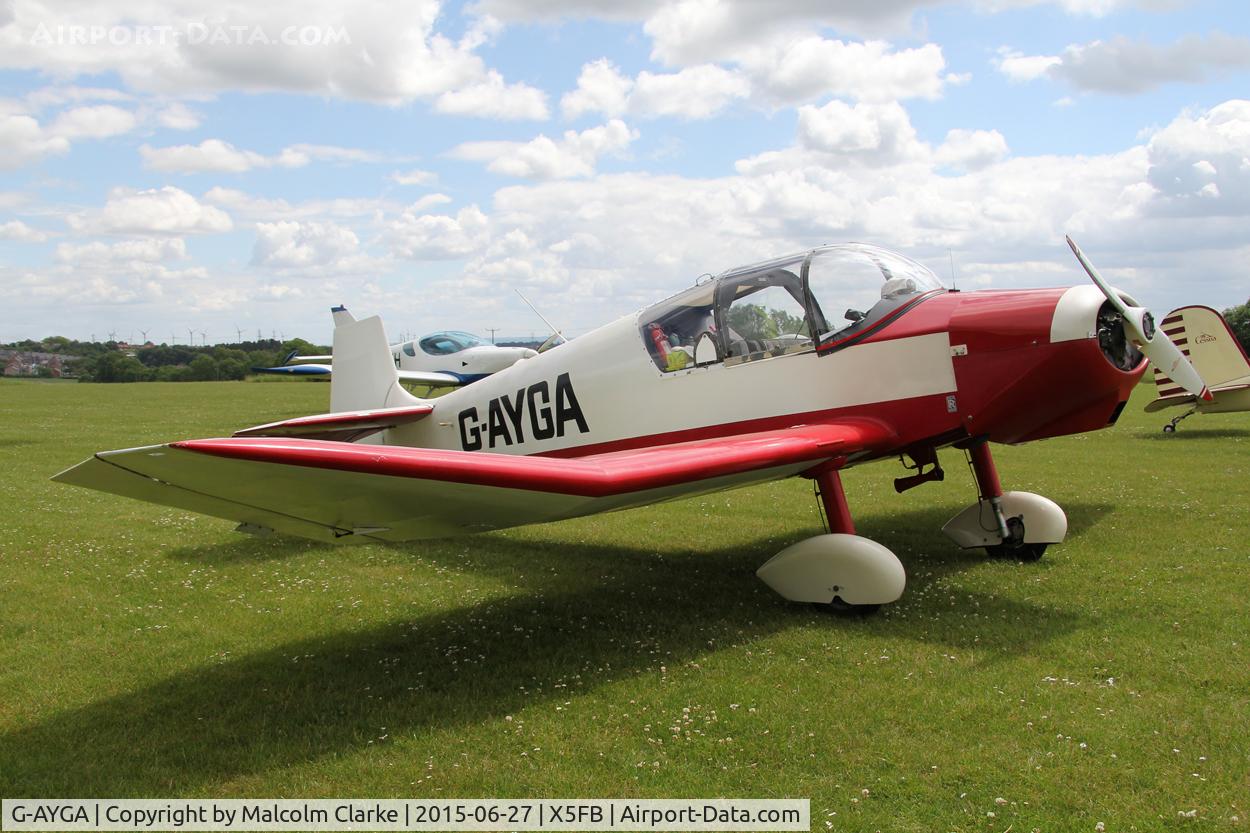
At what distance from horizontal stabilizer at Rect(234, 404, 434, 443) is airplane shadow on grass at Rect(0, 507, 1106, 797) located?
72.3 inches

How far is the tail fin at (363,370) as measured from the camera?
31.3 ft

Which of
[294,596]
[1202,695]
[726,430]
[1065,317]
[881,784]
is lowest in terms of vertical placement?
[1202,695]

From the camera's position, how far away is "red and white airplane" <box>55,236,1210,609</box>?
4422mm

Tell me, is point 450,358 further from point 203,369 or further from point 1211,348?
point 203,369

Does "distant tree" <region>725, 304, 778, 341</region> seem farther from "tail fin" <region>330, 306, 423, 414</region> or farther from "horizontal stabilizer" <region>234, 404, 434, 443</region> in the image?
"tail fin" <region>330, 306, 423, 414</region>

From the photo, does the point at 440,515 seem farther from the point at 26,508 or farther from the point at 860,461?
the point at 26,508

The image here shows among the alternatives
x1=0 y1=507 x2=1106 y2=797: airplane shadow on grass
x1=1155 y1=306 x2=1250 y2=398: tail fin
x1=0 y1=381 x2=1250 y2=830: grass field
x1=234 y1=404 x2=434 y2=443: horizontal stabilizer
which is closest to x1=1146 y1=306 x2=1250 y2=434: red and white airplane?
x1=1155 y1=306 x2=1250 y2=398: tail fin

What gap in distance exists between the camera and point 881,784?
12.0 feet

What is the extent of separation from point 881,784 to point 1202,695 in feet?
6.35

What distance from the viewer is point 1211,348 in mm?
15242

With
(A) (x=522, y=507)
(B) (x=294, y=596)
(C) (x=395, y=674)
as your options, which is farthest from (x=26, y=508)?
(A) (x=522, y=507)
